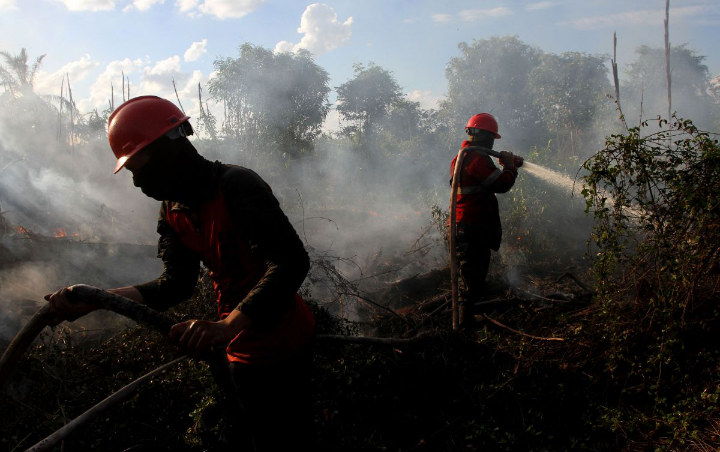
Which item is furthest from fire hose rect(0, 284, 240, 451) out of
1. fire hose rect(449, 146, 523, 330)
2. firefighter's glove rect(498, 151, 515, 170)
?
firefighter's glove rect(498, 151, 515, 170)

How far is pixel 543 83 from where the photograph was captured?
2939 centimetres

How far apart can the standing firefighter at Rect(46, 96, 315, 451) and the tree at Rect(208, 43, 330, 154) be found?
17.4 metres

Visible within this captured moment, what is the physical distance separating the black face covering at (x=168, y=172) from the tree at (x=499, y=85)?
29061 mm

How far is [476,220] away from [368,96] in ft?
88.3

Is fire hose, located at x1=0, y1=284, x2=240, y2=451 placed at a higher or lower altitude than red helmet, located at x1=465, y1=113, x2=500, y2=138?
lower

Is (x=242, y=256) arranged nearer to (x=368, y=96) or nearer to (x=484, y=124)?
(x=484, y=124)

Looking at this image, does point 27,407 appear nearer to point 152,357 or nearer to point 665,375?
point 152,357

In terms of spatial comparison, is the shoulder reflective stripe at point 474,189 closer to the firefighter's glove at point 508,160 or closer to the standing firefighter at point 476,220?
the standing firefighter at point 476,220

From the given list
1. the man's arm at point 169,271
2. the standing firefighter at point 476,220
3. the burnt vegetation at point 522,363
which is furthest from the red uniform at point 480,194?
the man's arm at point 169,271

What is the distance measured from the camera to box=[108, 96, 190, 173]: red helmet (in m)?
1.86

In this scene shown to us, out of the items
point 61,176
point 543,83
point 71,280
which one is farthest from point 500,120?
point 71,280

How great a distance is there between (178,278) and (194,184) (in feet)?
1.96

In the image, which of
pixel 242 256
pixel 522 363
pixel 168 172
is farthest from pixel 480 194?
pixel 168 172

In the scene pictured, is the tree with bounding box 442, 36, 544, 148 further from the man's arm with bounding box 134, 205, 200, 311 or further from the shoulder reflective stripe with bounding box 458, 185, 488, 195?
the man's arm with bounding box 134, 205, 200, 311
